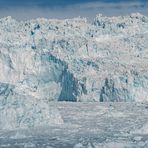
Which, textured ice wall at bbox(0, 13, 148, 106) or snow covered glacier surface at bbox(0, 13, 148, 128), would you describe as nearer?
snow covered glacier surface at bbox(0, 13, 148, 128)

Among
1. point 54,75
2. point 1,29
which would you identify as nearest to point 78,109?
point 54,75

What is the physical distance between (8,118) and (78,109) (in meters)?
12.4

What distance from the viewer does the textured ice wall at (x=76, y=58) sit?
52.7 meters

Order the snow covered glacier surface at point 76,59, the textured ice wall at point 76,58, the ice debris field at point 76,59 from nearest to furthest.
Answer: the ice debris field at point 76,59 → the snow covered glacier surface at point 76,59 → the textured ice wall at point 76,58

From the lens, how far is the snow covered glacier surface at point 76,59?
52562 mm

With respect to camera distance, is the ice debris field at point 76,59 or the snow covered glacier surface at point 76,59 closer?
the ice debris field at point 76,59

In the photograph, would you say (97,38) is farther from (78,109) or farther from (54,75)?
(78,109)

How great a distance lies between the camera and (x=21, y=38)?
208 feet

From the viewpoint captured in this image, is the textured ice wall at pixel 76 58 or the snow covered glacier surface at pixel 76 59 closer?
the snow covered glacier surface at pixel 76 59

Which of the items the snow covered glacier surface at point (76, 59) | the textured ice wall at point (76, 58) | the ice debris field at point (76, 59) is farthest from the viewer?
the textured ice wall at point (76, 58)

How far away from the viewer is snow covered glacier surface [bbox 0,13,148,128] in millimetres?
52562

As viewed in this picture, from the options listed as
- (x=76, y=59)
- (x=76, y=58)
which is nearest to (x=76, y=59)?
(x=76, y=59)

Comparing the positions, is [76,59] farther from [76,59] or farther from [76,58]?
[76,58]

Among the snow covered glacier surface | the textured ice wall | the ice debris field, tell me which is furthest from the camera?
the textured ice wall
